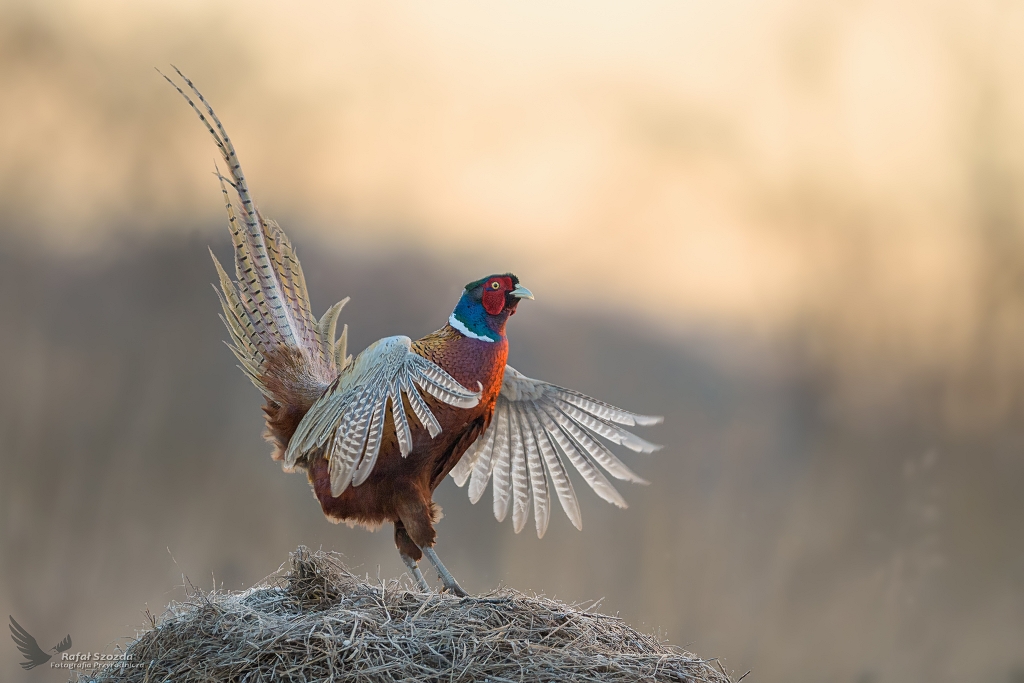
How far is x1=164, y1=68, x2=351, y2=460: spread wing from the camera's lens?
3830mm

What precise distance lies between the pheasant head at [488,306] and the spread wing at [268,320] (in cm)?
85

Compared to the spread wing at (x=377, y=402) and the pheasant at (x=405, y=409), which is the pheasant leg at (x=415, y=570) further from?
the spread wing at (x=377, y=402)

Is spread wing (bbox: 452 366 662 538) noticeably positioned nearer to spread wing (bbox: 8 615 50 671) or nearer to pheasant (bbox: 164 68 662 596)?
pheasant (bbox: 164 68 662 596)

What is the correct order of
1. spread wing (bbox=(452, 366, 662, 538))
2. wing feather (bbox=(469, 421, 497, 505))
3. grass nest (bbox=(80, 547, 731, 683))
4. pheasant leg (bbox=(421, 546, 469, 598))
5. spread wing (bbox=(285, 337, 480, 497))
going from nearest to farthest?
grass nest (bbox=(80, 547, 731, 683)) < spread wing (bbox=(285, 337, 480, 497)) < pheasant leg (bbox=(421, 546, 469, 598)) < spread wing (bbox=(452, 366, 662, 538)) < wing feather (bbox=(469, 421, 497, 505))

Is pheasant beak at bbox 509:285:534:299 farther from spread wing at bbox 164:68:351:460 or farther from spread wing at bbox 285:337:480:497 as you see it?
spread wing at bbox 164:68:351:460

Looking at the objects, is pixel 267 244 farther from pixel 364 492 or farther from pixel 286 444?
pixel 364 492

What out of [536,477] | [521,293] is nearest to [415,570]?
[536,477]

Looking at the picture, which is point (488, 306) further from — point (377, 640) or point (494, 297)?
point (377, 640)

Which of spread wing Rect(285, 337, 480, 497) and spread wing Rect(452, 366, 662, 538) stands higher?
spread wing Rect(452, 366, 662, 538)

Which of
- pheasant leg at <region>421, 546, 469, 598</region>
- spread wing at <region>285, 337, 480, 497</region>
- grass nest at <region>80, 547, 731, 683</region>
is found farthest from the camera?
pheasant leg at <region>421, 546, 469, 598</region>

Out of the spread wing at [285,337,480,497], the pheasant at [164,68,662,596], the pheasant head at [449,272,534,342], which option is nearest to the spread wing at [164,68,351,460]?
the pheasant at [164,68,662,596]

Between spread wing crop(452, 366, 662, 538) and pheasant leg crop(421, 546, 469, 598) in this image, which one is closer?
pheasant leg crop(421, 546, 469, 598)

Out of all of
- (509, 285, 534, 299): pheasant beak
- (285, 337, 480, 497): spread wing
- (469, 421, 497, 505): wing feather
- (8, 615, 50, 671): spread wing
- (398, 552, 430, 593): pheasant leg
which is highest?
(509, 285, 534, 299): pheasant beak

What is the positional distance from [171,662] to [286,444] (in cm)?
119
